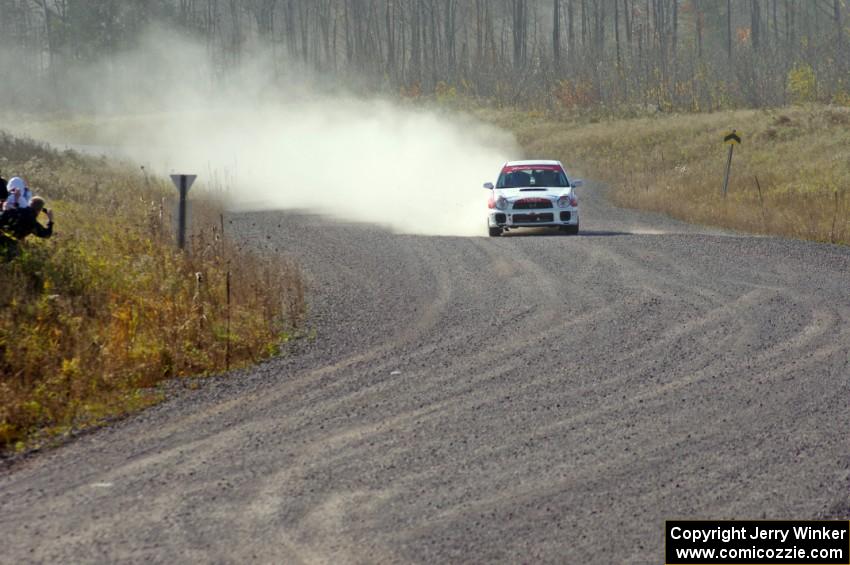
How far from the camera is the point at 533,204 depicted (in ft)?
83.5

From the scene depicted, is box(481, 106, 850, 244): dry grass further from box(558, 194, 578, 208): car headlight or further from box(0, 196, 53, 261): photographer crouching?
box(0, 196, 53, 261): photographer crouching

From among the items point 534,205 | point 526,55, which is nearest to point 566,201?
point 534,205

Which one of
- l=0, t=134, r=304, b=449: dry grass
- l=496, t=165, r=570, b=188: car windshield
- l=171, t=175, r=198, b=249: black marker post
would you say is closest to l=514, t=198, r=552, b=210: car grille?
l=496, t=165, r=570, b=188: car windshield

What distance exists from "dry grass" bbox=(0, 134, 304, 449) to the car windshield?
25.2 feet

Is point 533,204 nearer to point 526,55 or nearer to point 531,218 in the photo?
point 531,218

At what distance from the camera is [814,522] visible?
21.8 feet

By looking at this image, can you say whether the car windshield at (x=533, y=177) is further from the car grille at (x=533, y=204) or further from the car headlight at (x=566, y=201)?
the car grille at (x=533, y=204)

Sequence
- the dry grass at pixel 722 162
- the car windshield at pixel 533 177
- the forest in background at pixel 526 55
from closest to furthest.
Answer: the car windshield at pixel 533 177 < the dry grass at pixel 722 162 < the forest in background at pixel 526 55

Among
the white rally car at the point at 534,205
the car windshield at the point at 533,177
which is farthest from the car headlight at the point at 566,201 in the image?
the car windshield at the point at 533,177

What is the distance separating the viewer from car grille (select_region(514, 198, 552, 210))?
2542 cm

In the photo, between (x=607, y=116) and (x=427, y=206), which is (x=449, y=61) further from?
(x=427, y=206)

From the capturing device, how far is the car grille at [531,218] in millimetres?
25422

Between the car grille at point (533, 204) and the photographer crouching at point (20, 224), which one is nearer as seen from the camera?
the photographer crouching at point (20, 224)

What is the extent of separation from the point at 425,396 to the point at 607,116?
185 feet
